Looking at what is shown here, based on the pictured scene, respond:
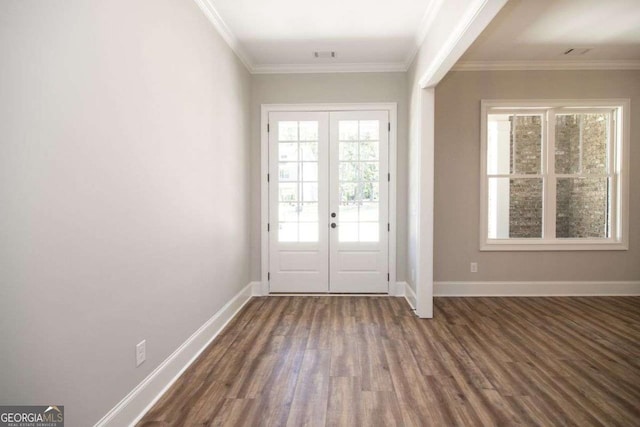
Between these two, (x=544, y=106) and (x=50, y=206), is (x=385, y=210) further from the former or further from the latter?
(x=50, y=206)

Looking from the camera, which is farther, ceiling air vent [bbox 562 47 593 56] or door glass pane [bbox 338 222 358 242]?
door glass pane [bbox 338 222 358 242]

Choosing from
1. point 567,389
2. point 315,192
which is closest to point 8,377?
point 567,389

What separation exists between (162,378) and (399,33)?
3711 millimetres

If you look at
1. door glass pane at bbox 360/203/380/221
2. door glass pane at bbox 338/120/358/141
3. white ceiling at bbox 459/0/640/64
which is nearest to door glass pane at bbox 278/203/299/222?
door glass pane at bbox 360/203/380/221

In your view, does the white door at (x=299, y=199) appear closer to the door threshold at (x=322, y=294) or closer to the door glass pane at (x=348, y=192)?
the door threshold at (x=322, y=294)

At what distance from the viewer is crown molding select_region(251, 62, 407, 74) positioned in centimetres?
441

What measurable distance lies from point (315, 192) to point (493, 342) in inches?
101

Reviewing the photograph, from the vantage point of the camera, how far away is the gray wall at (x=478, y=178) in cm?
442

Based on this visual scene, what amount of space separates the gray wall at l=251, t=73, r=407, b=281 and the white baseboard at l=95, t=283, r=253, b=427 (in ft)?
4.86

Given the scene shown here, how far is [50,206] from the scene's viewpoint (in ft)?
4.62

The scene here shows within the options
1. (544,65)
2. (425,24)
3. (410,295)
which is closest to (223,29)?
(425,24)

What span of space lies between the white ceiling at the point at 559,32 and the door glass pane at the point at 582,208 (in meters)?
1.52

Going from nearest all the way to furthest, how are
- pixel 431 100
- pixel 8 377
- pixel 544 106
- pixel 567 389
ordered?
pixel 8 377 → pixel 567 389 → pixel 431 100 → pixel 544 106

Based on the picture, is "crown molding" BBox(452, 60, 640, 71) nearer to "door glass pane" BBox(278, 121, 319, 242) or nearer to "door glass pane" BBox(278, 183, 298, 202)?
"door glass pane" BBox(278, 121, 319, 242)
